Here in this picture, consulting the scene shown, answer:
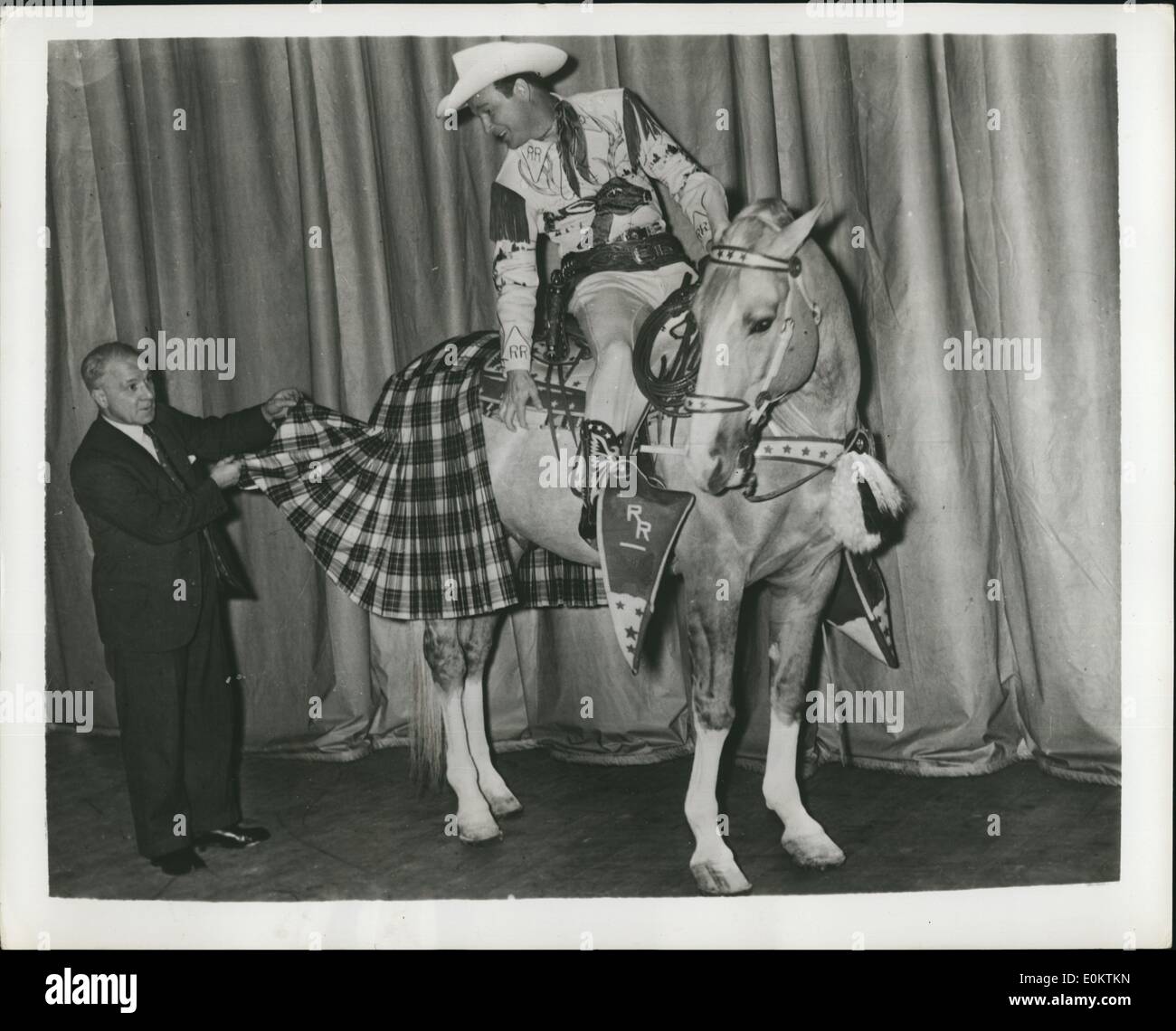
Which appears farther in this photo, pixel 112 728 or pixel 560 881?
pixel 112 728

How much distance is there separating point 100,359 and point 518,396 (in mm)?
933

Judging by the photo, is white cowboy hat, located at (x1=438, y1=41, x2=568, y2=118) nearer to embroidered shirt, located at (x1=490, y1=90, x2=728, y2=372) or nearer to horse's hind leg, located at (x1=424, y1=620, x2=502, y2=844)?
embroidered shirt, located at (x1=490, y1=90, x2=728, y2=372)

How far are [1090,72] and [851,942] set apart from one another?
207cm

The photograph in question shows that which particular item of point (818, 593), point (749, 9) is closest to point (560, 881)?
point (818, 593)

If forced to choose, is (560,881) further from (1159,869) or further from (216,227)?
(216,227)

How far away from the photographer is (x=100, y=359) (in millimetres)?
2723

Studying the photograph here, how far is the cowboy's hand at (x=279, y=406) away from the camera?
112 inches

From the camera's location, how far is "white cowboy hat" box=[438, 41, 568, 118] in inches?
108

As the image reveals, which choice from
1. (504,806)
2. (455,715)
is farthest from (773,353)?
(504,806)

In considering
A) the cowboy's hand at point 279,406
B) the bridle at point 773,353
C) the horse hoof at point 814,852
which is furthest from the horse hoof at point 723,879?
the cowboy's hand at point 279,406

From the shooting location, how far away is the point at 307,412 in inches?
112

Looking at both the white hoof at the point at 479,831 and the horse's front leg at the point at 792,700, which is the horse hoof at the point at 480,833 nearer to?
the white hoof at the point at 479,831

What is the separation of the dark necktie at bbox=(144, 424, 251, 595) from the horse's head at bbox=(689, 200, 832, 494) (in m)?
1.09

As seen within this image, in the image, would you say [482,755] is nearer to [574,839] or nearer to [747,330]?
[574,839]
